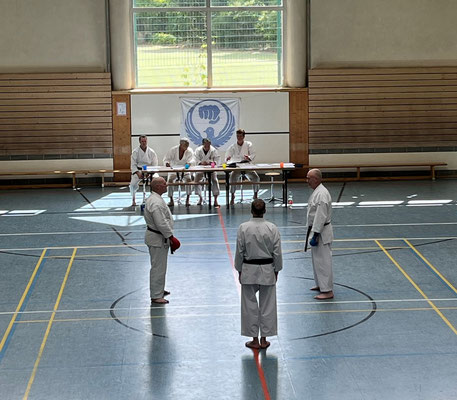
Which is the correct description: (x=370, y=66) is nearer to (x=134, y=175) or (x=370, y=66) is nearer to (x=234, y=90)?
(x=234, y=90)

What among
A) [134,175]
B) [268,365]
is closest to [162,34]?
[134,175]

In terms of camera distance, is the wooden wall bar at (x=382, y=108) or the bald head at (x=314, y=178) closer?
the bald head at (x=314, y=178)

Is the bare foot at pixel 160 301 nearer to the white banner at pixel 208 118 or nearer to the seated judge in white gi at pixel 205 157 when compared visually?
the seated judge in white gi at pixel 205 157

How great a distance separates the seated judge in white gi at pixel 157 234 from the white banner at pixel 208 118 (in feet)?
37.6

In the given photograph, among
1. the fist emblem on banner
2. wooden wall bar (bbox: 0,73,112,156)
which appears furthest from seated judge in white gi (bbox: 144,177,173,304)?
wooden wall bar (bbox: 0,73,112,156)

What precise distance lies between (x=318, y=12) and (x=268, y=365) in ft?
49.2

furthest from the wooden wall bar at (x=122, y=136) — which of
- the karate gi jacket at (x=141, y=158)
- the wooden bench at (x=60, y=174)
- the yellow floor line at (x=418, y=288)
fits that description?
the yellow floor line at (x=418, y=288)

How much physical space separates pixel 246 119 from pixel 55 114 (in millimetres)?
5200

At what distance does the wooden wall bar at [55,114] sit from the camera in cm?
2020

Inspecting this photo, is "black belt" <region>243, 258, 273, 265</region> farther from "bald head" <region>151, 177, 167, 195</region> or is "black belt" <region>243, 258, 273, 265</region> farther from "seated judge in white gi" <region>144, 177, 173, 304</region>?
"bald head" <region>151, 177, 167, 195</region>

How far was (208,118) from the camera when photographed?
2061 centimetres

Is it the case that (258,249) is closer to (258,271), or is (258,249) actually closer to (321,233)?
(258,271)

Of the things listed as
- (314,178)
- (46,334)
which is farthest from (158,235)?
(314,178)

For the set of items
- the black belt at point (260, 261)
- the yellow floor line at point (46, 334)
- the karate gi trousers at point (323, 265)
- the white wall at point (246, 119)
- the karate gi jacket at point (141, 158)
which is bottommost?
the yellow floor line at point (46, 334)
